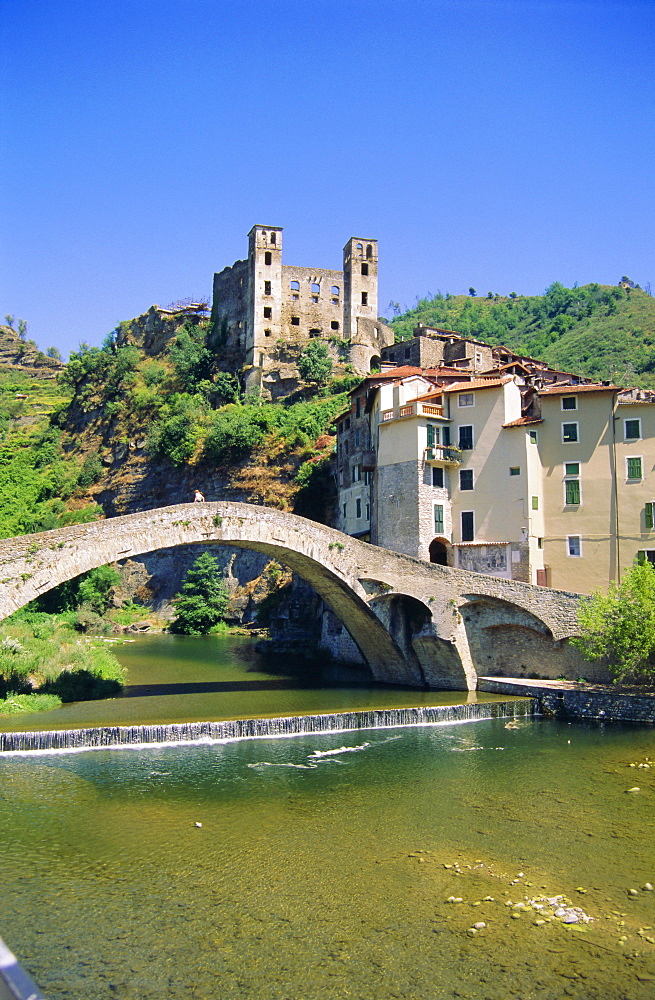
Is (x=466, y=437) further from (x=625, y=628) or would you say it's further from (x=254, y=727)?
(x=254, y=727)

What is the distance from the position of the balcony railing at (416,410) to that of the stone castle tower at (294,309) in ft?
97.5

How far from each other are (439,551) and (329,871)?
2449 cm

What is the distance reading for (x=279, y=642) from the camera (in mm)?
46906

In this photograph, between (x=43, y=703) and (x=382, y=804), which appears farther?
(x=43, y=703)

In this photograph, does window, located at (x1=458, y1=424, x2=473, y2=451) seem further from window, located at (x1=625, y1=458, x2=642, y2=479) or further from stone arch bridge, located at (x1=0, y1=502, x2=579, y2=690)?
stone arch bridge, located at (x1=0, y1=502, x2=579, y2=690)

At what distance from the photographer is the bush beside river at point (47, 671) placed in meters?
27.4

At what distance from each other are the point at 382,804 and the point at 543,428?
73.6 ft

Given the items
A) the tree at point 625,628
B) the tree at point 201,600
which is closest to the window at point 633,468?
the tree at point 625,628

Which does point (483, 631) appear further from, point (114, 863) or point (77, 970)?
point (77, 970)

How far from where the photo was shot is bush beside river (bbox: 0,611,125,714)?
27406 millimetres

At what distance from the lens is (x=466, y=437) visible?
37.4 meters

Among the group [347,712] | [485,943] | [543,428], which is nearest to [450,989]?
[485,943]

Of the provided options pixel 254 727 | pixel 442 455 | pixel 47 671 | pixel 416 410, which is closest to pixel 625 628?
pixel 442 455

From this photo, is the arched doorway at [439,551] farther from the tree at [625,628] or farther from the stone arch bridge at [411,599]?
the tree at [625,628]
